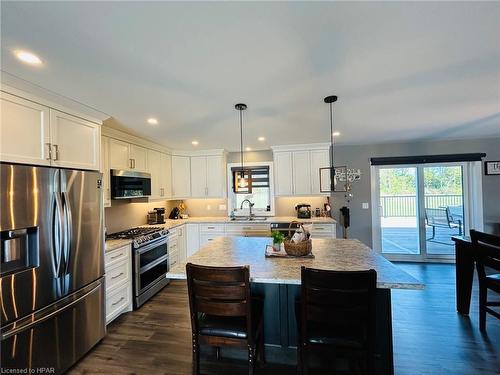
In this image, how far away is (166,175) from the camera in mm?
4527

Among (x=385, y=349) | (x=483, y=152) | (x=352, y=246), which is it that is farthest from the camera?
(x=483, y=152)

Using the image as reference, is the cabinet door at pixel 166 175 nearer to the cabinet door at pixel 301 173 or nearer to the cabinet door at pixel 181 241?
the cabinet door at pixel 181 241

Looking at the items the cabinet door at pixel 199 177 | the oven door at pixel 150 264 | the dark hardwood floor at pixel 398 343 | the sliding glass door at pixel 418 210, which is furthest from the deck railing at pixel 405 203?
the oven door at pixel 150 264

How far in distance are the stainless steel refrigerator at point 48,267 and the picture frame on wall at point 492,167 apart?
20.7ft

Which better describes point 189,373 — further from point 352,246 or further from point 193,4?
point 193,4

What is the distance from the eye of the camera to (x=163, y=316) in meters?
2.81

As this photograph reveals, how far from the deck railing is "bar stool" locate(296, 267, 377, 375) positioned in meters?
3.85

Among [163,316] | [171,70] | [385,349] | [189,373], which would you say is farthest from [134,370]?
[171,70]

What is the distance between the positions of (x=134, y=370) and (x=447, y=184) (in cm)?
573

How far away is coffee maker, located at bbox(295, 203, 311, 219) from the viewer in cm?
455

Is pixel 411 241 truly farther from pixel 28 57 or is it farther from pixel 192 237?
pixel 28 57

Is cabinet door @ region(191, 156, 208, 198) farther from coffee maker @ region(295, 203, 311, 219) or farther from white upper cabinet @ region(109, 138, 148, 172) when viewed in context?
coffee maker @ region(295, 203, 311, 219)

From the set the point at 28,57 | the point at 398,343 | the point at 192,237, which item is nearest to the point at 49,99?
the point at 28,57

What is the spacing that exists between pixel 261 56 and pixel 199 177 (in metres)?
3.58
